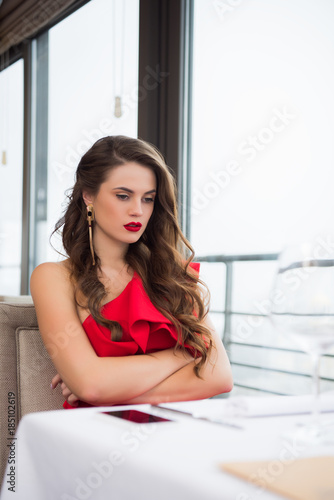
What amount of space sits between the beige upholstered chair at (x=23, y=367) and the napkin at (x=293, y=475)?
104cm

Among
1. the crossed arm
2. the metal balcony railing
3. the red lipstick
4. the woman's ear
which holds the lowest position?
the metal balcony railing

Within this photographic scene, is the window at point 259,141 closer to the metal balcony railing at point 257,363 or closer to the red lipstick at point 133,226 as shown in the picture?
the metal balcony railing at point 257,363

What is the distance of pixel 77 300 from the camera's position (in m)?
1.47

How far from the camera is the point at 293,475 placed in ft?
1.67

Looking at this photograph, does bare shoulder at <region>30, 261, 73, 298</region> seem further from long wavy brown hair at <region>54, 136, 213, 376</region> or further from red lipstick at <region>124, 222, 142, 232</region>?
red lipstick at <region>124, 222, 142, 232</region>

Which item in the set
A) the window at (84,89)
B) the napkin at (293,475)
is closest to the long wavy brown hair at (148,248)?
the napkin at (293,475)

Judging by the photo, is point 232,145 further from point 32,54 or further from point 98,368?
point 32,54

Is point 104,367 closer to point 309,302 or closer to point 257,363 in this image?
point 309,302

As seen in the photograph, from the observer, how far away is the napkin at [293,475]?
1.54ft

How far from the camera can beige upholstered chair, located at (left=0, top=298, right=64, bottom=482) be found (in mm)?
1463

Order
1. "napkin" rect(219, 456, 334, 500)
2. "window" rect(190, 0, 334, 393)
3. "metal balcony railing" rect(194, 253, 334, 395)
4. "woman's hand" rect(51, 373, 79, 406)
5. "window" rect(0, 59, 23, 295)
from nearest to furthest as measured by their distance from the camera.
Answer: "napkin" rect(219, 456, 334, 500) → "woman's hand" rect(51, 373, 79, 406) → "window" rect(190, 0, 334, 393) → "metal balcony railing" rect(194, 253, 334, 395) → "window" rect(0, 59, 23, 295)

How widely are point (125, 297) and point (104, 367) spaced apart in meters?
0.37

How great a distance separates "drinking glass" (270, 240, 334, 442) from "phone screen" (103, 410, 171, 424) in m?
0.19

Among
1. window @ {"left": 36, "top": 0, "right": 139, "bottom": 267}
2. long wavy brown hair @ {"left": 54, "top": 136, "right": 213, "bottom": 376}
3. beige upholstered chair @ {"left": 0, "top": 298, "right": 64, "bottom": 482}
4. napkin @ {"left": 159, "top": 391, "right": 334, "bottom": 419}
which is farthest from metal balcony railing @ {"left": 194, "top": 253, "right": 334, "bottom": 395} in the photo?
napkin @ {"left": 159, "top": 391, "right": 334, "bottom": 419}
